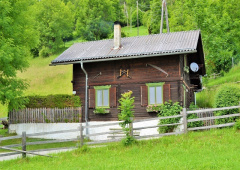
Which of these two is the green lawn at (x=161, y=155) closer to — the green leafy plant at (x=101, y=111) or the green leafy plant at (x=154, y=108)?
the green leafy plant at (x=154, y=108)

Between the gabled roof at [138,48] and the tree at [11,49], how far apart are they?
9.71 ft

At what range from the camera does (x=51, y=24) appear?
59.7m

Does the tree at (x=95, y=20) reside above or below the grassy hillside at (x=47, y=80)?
above

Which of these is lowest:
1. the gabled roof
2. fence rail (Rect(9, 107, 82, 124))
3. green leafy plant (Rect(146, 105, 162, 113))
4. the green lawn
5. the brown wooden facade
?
the green lawn

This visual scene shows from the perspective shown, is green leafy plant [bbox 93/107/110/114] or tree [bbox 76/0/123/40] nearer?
green leafy plant [bbox 93/107/110/114]

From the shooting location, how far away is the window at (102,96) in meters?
20.1

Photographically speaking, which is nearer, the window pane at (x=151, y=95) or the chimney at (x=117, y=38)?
the window pane at (x=151, y=95)

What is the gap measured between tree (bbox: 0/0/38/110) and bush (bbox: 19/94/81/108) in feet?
6.47

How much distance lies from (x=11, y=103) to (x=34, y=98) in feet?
11.6

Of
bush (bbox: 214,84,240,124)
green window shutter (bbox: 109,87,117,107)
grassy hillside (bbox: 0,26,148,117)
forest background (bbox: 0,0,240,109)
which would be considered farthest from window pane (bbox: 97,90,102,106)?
grassy hillside (bbox: 0,26,148,117)

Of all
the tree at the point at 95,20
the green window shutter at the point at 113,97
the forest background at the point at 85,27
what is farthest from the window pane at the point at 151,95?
the tree at the point at 95,20

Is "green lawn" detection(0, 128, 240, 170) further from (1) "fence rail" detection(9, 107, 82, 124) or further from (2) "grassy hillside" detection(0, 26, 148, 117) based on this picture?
(2) "grassy hillside" detection(0, 26, 148, 117)

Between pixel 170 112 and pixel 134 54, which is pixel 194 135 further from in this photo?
pixel 134 54

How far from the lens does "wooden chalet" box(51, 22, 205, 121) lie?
18.7m
